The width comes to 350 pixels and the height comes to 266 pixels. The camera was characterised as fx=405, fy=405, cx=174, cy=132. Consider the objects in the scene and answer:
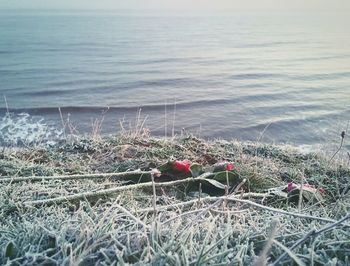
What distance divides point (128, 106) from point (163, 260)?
13720 millimetres

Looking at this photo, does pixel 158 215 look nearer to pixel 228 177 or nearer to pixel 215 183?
pixel 215 183

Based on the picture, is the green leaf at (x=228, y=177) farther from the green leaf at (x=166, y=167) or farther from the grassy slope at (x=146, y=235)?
the grassy slope at (x=146, y=235)

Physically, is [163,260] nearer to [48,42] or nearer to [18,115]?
[18,115]

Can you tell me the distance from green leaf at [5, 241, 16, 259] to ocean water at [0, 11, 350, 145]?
17.0 feet

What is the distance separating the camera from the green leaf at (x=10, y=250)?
72.3 inches

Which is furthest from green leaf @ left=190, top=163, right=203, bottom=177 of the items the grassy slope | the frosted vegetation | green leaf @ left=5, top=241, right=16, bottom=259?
green leaf @ left=5, top=241, right=16, bottom=259

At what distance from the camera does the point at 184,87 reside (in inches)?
728

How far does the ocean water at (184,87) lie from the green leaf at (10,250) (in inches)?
204

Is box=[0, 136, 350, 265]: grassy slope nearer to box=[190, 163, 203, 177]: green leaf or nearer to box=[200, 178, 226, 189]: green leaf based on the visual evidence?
box=[200, 178, 226, 189]: green leaf

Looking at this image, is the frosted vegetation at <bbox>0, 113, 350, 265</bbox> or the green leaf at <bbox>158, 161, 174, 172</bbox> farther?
the green leaf at <bbox>158, 161, 174, 172</bbox>

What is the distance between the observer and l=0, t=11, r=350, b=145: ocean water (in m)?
13.2

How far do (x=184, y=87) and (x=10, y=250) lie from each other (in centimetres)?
1689

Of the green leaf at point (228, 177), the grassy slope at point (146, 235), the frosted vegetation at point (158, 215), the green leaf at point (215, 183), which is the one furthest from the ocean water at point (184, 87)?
the grassy slope at point (146, 235)

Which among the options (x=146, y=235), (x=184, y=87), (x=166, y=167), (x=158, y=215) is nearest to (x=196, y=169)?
(x=166, y=167)
